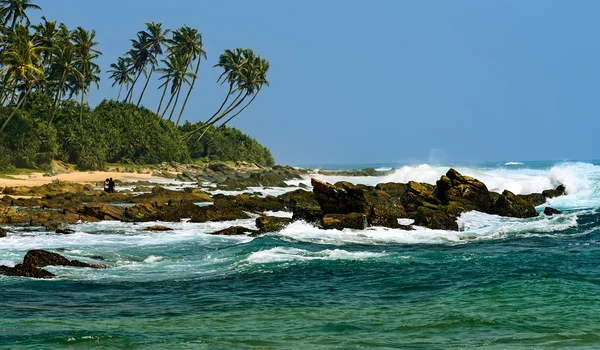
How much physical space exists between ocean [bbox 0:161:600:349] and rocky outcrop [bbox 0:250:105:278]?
0.42 metres

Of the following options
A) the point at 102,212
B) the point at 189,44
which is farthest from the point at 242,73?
the point at 102,212

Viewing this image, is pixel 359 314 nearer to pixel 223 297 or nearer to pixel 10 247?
pixel 223 297

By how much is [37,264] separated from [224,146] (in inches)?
3178

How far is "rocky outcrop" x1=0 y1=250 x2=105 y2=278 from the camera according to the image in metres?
15.6

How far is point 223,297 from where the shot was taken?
1354cm

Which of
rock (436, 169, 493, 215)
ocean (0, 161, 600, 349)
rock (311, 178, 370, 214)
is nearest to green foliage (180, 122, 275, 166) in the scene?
rock (436, 169, 493, 215)

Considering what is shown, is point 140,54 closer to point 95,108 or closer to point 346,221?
point 95,108

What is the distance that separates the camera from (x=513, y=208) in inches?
1238

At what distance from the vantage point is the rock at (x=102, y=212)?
29.1m

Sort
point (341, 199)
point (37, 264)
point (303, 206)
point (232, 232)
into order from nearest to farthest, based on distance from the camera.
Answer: point (37, 264) < point (232, 232) < point (341, 199) < point (303, 206)

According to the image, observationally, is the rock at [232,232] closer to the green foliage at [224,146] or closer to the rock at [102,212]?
the rock at [102,212]

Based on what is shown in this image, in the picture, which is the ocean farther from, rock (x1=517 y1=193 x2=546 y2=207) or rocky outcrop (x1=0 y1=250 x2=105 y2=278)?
rock (x1=517 y1=193 x2=546 y2=207)

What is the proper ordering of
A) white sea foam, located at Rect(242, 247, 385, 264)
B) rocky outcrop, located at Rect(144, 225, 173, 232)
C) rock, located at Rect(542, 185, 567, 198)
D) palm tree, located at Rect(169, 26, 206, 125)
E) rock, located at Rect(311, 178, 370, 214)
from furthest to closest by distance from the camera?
palm tree, located at Rect(169, 26, 206, 125)
rock, located at Rect(542, 185, 567, 198)
rock, located at Rect(311, 178, 370, 214)
rocky outcrop, located at Rect(144, 225, 173, 232)
white sea foam, located at Rect(242, 247, 385, 264)

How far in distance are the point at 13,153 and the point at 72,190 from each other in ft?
60.3
